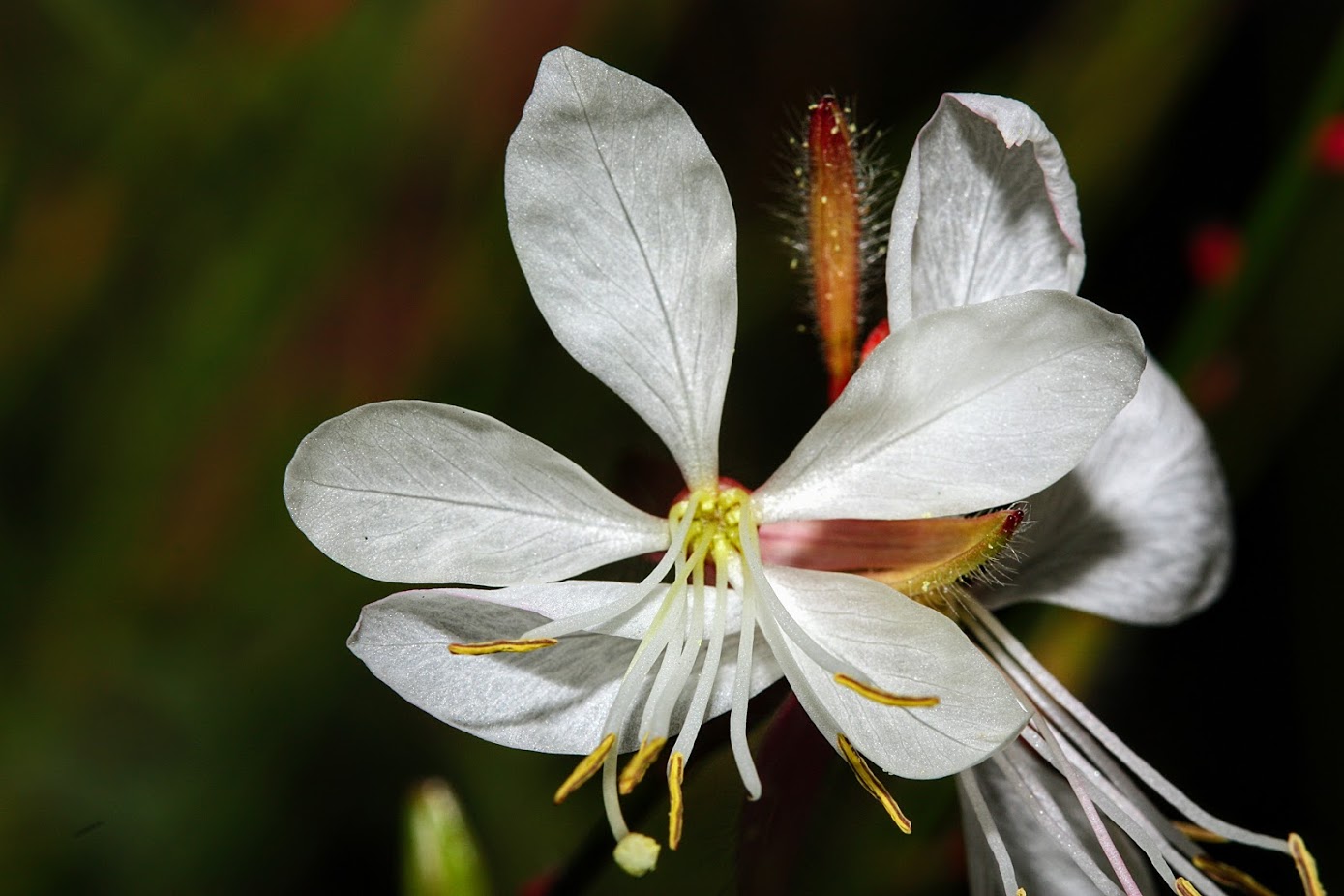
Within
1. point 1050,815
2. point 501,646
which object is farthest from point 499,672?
point 1050,815

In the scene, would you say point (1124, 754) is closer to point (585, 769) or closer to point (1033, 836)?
point (1033, 836)

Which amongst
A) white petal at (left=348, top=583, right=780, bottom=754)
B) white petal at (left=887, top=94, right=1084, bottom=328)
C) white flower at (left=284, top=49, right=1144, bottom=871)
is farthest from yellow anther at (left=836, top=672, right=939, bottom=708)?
white petal at (left=887, top=94, right=1084, bottom=328)

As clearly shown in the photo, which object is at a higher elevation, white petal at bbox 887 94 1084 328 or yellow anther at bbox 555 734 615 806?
white petal at bbox 887 94 1084 328

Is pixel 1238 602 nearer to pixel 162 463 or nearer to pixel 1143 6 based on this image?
pixel 1143 6

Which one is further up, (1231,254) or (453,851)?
(1231,254)

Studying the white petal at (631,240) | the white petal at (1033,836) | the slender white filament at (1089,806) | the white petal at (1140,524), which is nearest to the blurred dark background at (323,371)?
the white petal at (1140,524)

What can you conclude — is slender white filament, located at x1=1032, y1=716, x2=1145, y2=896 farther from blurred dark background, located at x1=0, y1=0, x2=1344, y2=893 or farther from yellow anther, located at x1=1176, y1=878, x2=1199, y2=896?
blurred dark background, located at x1=0, y1=0, x2=1344, y2=893

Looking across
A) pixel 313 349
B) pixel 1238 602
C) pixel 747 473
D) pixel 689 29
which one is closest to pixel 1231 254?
pixel 1238 602
